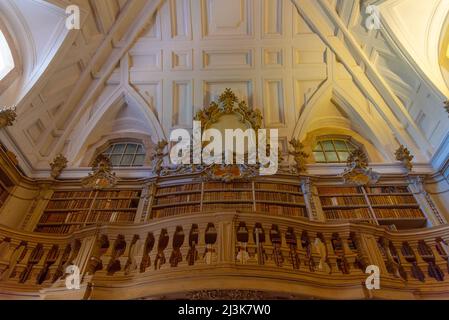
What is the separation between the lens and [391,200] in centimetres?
549

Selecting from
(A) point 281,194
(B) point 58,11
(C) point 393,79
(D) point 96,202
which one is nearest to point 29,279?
(D) point 96,202

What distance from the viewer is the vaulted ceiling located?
22.2 ft

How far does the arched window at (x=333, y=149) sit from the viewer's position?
6949 millimetres

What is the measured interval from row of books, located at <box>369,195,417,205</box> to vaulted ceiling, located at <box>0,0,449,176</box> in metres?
1.26

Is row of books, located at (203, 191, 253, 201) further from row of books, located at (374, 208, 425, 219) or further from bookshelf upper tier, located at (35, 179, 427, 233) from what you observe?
row of books, located at (374, 208, 425, 219)

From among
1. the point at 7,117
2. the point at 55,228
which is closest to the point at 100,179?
the point at 55,228

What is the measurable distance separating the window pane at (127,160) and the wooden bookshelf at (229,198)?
1668 mm

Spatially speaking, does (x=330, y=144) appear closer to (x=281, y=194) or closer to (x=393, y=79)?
(x=393, y=79)

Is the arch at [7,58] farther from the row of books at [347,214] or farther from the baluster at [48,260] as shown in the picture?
the row of books at [347,214]

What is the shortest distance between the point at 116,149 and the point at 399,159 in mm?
6163

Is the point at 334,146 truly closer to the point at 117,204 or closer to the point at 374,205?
the point at 374,205

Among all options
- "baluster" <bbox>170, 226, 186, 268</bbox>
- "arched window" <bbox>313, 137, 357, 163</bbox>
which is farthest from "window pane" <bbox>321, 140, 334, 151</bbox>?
"baluster" <bbox>170, 226, 186, 268</bbox>

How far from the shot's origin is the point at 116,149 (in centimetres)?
743

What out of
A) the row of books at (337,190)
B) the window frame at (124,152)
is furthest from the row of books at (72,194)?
the row of books at (337,190)
